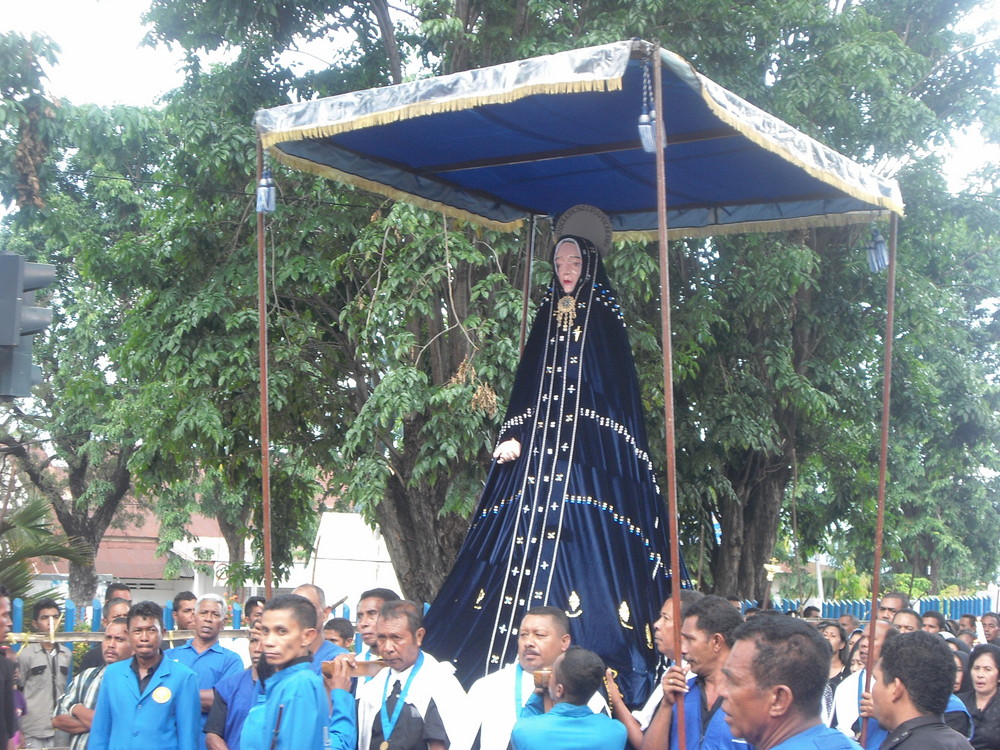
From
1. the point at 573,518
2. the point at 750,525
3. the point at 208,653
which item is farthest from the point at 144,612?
the point at 750,525

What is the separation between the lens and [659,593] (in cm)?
644

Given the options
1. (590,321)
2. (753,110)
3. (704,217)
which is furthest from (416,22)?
(753,110)

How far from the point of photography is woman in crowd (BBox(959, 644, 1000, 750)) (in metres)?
5.80

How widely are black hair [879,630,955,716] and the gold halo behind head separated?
4223 millimetres

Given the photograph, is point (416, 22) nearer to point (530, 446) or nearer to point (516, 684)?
point (530, 446)

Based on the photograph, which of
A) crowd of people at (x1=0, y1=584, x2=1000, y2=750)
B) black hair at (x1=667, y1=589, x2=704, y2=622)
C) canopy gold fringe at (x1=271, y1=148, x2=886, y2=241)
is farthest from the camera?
canopy gold fringe at (x1=271, y1=148, x2=886, y2=241)

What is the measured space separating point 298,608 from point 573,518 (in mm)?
2389

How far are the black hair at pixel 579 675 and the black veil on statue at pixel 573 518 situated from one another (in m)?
1.70

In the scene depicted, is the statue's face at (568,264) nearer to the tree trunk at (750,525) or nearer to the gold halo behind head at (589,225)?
the gold halo behind head at (589,225)

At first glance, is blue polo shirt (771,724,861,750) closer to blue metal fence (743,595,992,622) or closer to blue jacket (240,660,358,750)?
blue jacket (240,660,358,750)

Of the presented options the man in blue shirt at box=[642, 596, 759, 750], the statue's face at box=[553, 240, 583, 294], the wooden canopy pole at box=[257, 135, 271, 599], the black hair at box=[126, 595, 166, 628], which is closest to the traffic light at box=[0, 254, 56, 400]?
the wooden canopy pole at box=[257, 135, 271, 599]

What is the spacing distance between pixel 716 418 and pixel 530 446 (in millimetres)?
5046

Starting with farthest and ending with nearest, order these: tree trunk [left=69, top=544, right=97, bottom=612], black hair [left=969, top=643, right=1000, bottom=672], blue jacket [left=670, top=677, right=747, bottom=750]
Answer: tree trunk [left=69, top=544, right=97, bottom=612]
black hair [left=969, top=643, right=1000, bottom=672]
blue jacket [left=670, top=677, right=747, bottom=750]

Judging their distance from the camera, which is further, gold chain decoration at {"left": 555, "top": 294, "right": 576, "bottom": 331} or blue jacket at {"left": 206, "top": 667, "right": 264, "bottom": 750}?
gold chain decoration at {"left": 555, "top": 294, "right": 576, "bottom": 331}
